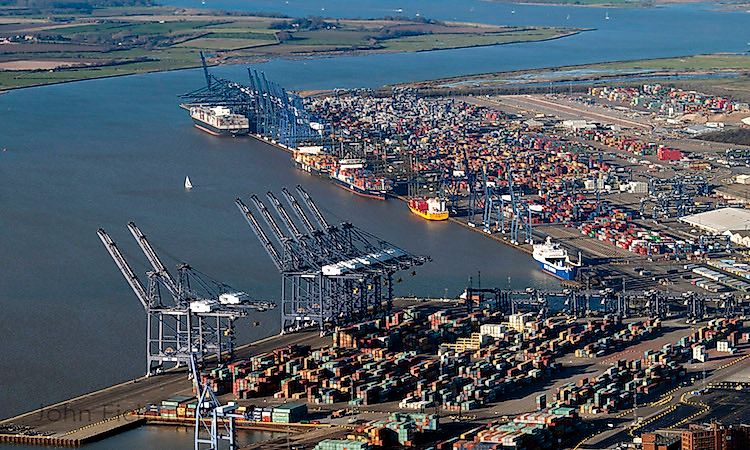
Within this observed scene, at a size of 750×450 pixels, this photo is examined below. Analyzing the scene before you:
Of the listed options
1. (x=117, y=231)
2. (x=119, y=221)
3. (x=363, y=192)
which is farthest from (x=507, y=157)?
(x=117, y=231)

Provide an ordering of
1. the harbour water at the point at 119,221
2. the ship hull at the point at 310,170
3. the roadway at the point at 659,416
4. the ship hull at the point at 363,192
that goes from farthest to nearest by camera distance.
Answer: the ship hull at the point at 310,170 < the ship hull at the point at 363,192 < the harbour water at the point at 119,221 < the roadway at the point at 659,416

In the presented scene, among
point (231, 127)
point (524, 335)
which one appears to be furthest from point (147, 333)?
point (231, 127)

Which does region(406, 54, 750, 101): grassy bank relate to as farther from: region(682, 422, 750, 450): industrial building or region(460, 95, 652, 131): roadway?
region(682, 422, 750, 450): industrial building

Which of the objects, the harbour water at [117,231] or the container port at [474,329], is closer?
the container port at [474,329]

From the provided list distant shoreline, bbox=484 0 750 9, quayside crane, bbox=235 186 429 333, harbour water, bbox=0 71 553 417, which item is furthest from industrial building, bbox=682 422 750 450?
distant shoreline, bbox=484 0 750 9

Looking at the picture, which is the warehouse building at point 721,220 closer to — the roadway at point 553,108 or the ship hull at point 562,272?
the ship hull at point 562,272

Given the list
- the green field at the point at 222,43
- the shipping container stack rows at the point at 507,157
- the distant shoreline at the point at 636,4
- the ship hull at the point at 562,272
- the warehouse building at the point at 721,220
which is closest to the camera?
the ship hull at the point at 562,272

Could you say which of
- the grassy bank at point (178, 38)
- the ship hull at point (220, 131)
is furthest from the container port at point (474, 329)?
the grassy bank at point (178, 38)
